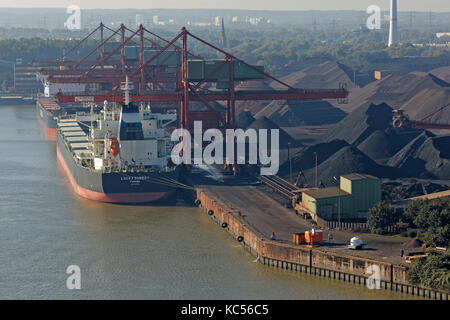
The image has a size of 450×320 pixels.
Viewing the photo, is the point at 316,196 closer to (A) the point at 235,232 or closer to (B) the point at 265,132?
(A) the point at 235,232

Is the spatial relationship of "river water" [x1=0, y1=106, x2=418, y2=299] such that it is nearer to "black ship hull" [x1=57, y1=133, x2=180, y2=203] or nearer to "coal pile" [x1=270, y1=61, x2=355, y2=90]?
"black ship hull" [x1=57, y1=133, x2=180, y2=203]

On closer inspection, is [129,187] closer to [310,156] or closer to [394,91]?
[310,156]

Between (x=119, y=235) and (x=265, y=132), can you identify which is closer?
(x=119, y=235)

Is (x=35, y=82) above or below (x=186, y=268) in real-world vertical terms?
above

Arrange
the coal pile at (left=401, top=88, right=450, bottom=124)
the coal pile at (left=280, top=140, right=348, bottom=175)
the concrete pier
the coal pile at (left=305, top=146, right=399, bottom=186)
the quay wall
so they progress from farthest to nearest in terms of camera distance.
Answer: the coal pile at (left=401, top=88, right=450, bottom=124), the coal pile at (left=280, top=140, right=348, bottom=175), the coal pile at (left=305, top=146, right=399, bottom=186), the concrete pier, the quay wall

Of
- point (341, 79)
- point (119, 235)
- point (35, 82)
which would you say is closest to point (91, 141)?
point (119, 235)

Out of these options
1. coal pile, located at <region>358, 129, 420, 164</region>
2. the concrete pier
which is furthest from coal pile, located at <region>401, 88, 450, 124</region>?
the concrete pier

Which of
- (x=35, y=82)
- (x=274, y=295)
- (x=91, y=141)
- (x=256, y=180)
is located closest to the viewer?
(x=274, y=295)

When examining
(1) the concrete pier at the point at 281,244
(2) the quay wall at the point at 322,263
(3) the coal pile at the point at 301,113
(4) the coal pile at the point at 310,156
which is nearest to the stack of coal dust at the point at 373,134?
(4) the coal pile at the point at 310,156
